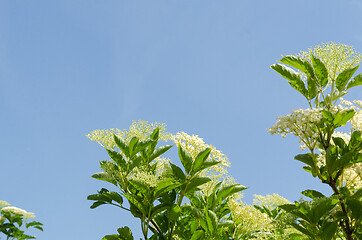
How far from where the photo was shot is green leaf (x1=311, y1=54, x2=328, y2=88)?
145 inches

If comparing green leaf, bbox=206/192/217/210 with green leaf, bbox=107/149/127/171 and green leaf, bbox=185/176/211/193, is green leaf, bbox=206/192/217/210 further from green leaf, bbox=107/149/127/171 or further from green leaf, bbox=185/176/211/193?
green leaf, bbox=107/149/127/171

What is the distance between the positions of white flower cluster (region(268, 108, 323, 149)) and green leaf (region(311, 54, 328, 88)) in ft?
1.41

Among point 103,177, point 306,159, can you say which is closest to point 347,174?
point 306,159

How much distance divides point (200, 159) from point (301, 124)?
98cm

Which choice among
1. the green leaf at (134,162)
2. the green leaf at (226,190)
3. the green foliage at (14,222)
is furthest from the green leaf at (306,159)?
the green foliage at (14,222)

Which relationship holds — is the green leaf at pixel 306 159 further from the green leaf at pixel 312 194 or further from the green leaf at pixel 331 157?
the green leaf at pixel 312 194

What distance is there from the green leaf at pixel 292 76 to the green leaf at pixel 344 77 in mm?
330

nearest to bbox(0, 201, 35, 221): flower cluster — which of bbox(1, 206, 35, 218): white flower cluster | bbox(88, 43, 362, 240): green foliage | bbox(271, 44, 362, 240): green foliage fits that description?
bbox(1, 206, 35, 218): white flower cluster

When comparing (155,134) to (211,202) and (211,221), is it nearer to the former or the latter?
(211,202)

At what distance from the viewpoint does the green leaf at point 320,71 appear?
369 cm

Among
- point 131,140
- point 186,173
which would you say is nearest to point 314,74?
point 186,173

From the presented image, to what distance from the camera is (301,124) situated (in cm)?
336

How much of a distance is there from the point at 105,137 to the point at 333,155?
218 cm

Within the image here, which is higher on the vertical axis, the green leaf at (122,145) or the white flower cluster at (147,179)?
A: the green leaf at (122,145)
